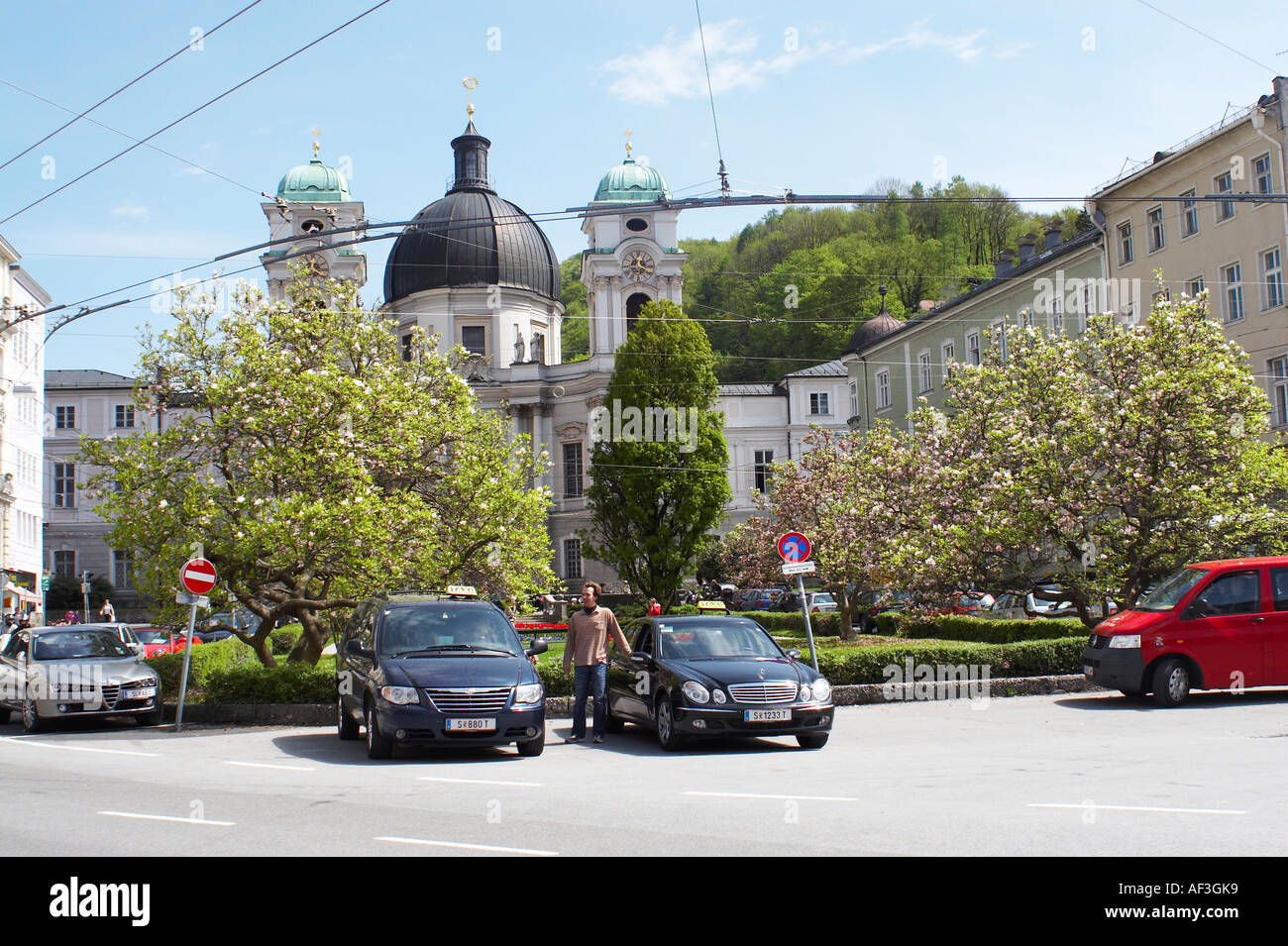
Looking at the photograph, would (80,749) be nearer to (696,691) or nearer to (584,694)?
(584,694)

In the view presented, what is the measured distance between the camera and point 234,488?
19.4 m

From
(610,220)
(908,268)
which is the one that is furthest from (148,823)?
(908,268)

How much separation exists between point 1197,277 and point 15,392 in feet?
169

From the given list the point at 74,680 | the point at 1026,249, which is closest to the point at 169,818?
the point at 74,680

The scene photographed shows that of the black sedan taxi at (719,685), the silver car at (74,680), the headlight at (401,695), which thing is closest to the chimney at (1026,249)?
the black sedan taxi at (719,685)

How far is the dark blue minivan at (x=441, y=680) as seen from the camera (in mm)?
12742

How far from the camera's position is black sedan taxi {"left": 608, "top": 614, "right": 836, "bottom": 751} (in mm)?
13547

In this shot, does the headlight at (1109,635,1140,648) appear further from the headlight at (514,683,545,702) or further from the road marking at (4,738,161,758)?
the road marking at (4,738,161,758)

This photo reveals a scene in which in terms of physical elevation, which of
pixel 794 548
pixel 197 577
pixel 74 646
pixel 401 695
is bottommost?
pixel 401 695

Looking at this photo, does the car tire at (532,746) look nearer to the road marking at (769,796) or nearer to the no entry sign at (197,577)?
the road marking at (769,796)

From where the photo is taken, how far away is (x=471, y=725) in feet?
41.9

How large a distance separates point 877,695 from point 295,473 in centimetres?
992
